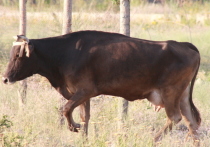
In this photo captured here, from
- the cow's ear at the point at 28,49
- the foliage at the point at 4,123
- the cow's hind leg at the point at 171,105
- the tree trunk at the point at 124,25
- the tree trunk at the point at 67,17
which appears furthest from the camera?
the tree trunk at the point at 67,17

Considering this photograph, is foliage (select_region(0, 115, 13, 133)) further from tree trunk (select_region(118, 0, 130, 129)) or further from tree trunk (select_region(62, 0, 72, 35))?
tree trunk (select_region(62, 0, 72, 35))

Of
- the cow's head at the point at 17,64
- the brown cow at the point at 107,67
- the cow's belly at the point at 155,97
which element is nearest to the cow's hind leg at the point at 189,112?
the brown cow at the point at 107,67

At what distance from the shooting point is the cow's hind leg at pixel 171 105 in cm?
788

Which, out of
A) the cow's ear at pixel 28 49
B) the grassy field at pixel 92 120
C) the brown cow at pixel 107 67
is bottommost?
the grassy field at pixel 92 120

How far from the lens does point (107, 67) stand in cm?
775

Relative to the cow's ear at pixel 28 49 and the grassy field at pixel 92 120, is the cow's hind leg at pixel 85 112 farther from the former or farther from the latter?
the cow's ear at pixel 28 49

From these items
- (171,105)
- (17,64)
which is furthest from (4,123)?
(171,105)

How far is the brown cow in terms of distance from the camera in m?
7.71

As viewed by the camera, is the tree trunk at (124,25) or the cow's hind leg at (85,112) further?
the tree trunk at (124,25)

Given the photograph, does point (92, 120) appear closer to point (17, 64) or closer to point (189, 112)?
point (189, 112)

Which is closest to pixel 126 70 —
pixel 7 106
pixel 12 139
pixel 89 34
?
pixel 89 34

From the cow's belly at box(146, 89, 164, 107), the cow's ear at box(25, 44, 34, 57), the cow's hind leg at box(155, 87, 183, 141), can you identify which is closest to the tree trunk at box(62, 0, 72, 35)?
the cow's ear at box(25, 44, 34, 57)

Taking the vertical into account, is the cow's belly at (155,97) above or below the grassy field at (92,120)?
above

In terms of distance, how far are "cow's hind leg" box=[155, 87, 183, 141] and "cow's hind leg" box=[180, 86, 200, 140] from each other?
40 centimetres
